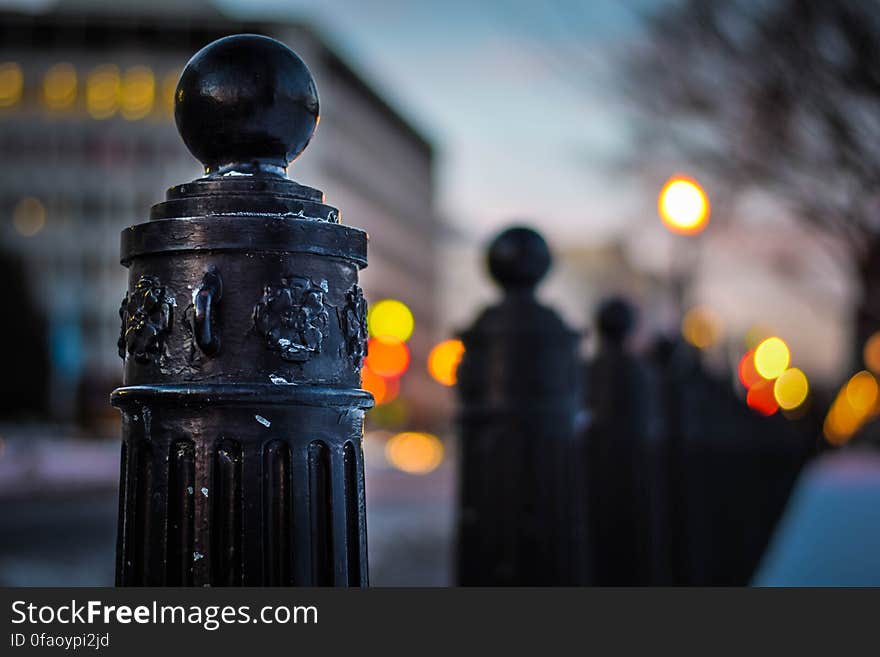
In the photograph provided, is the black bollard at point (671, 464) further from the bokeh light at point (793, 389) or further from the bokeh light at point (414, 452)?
the bokeh light at point (793, 389)

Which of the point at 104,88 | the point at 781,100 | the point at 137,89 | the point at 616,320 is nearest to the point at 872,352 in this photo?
the point at 781,100

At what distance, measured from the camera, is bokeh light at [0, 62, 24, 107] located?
91688 millimetres

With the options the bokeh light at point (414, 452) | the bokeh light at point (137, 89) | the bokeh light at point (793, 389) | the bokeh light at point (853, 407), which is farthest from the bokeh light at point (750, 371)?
the bokeh light at point (137, 89)

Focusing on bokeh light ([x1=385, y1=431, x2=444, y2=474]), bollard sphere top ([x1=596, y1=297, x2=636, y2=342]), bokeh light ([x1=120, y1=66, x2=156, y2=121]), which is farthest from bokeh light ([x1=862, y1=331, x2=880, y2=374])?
bokeh light ([x1=120, y1=66, x2=156, y2=121])

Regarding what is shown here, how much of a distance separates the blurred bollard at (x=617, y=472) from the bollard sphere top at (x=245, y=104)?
342cm

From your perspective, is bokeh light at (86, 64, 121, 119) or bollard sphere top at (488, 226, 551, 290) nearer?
bollard sphere top at (488, 226, 551, 290)

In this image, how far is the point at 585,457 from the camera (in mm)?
5934

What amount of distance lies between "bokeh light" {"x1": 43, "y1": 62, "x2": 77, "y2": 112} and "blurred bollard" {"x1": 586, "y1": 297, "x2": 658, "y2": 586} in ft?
296

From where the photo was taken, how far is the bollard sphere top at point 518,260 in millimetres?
4695

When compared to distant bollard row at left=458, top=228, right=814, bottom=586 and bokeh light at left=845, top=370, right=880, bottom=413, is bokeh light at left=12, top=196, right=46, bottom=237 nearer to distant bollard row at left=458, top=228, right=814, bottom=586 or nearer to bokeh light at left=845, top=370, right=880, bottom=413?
bokeh light at left=845, top=370, right=880, bottom=413

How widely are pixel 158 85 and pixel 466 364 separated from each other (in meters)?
90.0

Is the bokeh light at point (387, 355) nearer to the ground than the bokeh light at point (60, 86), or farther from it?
nearer to the ground

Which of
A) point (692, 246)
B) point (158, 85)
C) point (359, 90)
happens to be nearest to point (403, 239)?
point (359, 90)
